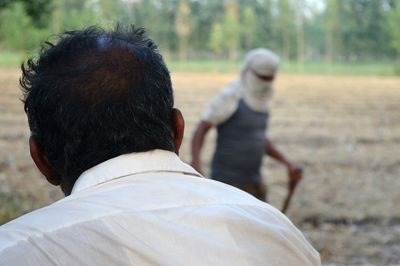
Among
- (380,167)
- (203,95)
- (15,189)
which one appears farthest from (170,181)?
(203,95)

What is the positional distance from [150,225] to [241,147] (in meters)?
3.74

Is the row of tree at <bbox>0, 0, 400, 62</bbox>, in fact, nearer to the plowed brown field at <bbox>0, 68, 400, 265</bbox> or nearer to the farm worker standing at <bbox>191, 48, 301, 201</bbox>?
the plowed brown field at <bbox>0, 68, 400, 265</bbox>

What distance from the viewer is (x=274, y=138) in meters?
14.7

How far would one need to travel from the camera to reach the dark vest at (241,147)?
4777 millimetres

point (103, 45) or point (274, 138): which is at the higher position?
point (103, 45)

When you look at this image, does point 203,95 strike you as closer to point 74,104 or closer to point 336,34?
point 74,104

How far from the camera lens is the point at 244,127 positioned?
4.79 m

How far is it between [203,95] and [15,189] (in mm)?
17170

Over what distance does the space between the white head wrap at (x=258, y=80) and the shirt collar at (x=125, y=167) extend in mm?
3548

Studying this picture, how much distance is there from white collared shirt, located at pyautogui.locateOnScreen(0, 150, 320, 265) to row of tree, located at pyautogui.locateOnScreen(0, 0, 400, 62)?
5634 cm

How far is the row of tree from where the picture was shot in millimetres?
62688

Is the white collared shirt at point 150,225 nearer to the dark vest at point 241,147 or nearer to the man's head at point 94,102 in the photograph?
the man's head at point 94,102

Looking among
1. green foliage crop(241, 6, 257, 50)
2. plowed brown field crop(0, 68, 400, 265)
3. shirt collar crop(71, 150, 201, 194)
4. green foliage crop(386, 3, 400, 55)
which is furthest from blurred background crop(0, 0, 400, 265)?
green foliage crop(241, 6, 257, 50)

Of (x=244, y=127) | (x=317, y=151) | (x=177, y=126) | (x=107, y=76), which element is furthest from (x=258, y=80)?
(x=317, y=151)
